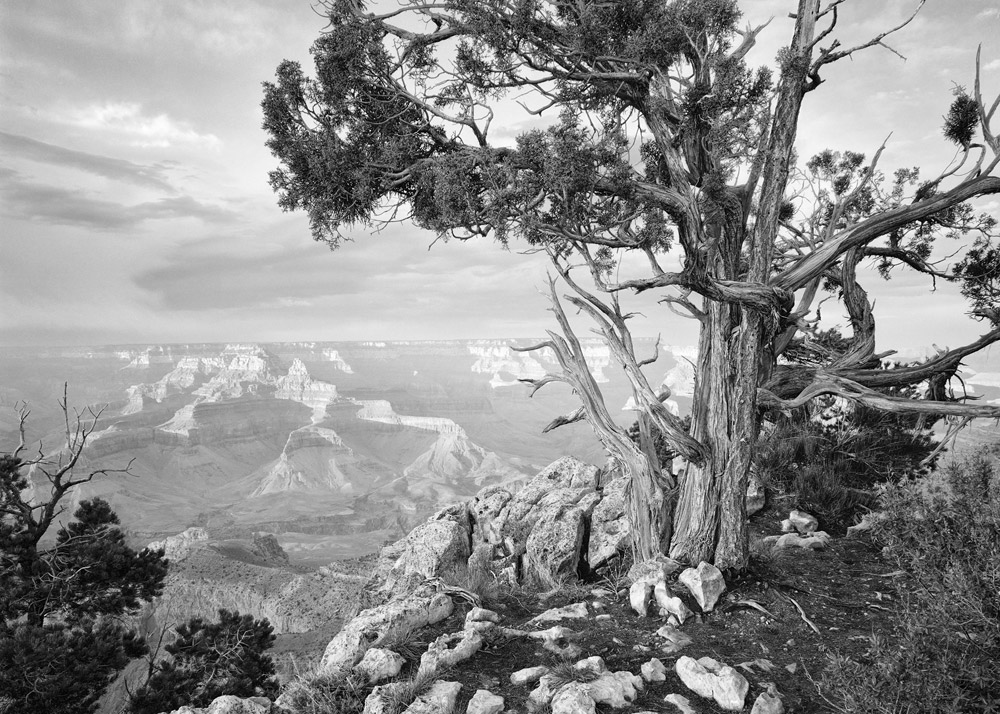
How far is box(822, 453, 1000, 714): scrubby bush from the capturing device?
2.82 m

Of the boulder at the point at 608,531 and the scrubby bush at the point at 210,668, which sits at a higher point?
the boulder at the point at 608,531

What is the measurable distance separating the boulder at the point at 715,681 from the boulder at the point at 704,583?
125 centimetres

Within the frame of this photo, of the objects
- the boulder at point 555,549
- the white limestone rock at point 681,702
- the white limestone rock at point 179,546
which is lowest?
the white limestone rock at point 179,546

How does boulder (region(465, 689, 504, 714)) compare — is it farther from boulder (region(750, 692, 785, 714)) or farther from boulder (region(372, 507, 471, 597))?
boulder (region(372, 507, 471, 597))

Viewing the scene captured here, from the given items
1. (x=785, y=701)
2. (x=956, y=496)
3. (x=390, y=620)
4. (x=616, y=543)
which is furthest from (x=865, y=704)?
(x=616, y=543)

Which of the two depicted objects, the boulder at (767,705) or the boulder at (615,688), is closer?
the boulder at (767,705)

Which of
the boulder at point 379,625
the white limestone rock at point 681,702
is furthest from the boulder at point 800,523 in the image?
the boulder at point 379,625

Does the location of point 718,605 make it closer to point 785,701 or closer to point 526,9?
point 785,701

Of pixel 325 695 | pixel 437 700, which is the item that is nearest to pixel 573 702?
pixel 437 700

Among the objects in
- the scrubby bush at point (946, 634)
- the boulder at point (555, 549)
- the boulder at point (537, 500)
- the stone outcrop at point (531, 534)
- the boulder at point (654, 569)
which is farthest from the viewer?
the boulder at point (537, 500)

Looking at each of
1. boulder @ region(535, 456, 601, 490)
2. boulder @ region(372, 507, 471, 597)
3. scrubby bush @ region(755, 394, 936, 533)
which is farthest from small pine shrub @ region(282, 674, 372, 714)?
scrubby bush @ region(755, 394, 936, 533)

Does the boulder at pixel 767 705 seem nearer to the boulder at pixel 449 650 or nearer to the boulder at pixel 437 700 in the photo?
the boulder at pixel 437 700

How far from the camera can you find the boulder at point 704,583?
232 inches

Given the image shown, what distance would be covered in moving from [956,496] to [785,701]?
2.13 meters
